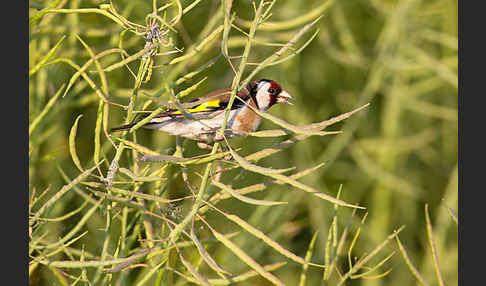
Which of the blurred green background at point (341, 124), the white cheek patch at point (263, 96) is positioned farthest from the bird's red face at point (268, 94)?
the blurred green background at point (341, 124)

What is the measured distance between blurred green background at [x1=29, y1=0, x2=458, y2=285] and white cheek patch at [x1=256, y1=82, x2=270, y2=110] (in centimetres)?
35

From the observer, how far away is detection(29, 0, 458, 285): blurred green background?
2.49 m

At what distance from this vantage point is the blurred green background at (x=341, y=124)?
2.49 meters

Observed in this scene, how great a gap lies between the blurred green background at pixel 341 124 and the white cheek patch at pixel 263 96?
35cm

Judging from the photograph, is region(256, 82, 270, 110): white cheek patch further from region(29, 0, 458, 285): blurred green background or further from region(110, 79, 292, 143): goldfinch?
region(29, 0, 458, 285): blurred green background

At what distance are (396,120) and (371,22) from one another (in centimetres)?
121

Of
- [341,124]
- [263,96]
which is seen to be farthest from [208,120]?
[341,124]

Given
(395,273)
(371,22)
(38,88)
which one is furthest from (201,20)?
(395,273)

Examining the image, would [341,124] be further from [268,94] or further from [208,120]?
[208,120]

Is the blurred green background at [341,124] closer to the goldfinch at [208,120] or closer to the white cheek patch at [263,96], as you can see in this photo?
the white cheek patch at [263,96]

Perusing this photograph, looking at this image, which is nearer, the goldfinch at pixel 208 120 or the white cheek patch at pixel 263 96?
the goldfinch at pixel 208 120

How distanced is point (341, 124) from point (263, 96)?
1.23 metres

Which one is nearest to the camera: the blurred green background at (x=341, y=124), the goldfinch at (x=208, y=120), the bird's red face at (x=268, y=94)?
the goldfinch at (x=208, y=120)

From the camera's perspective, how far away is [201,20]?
308 cm
